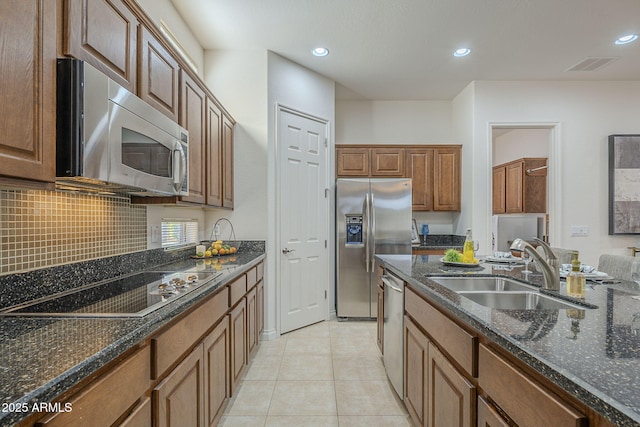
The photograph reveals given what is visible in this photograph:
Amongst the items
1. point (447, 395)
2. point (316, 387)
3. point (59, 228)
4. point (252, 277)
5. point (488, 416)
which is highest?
point (59, 228)

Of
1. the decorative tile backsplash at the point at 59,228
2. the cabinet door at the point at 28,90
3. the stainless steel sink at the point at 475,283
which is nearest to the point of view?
the cabinet door at the point at 28,90

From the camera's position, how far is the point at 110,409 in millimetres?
858

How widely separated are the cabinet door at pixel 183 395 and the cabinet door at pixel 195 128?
43.1 inches

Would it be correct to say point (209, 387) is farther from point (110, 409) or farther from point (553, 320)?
point (553, 320)

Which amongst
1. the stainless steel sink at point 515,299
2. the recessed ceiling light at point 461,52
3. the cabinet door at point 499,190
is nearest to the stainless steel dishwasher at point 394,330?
the stainless steel sink at point 515,299

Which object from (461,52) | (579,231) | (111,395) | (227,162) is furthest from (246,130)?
(579,231)

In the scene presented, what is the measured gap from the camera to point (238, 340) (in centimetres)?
223

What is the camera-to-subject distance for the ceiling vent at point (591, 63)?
350 centimetres

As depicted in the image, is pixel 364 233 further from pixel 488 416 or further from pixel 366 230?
pixel 488 416

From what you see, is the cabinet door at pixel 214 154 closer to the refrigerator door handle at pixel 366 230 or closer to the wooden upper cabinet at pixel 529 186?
the refrigerator door handle at pixel 366 230

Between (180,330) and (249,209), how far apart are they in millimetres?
2122

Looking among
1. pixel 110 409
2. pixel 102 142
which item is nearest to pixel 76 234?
pixel 102 142

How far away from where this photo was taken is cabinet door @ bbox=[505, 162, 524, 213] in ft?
16.9

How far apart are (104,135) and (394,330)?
76.7 inches
